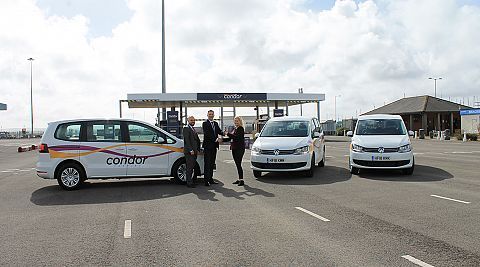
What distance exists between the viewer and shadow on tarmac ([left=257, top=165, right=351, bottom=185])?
11.8m

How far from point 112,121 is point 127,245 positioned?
577 cm

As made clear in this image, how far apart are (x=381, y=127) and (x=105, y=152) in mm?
8452

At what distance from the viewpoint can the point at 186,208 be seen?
836 centimetres

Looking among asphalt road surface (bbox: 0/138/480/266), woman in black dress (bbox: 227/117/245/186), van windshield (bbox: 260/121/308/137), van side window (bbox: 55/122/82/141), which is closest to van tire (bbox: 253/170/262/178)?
asphalt road surface (bbox: 0/138/480/266)

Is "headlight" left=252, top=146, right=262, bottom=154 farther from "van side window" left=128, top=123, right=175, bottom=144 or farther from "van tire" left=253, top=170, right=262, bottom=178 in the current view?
"van side window" left=128, top=123, right=175, bottom=144

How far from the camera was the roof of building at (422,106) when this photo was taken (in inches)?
2130

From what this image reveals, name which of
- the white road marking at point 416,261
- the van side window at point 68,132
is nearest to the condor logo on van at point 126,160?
the van side window at point 68,132

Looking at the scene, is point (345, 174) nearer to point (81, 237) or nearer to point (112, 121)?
point (112, 121)

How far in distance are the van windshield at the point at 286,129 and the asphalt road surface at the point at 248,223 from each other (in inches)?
78.5

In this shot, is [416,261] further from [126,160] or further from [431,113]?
[431,113]

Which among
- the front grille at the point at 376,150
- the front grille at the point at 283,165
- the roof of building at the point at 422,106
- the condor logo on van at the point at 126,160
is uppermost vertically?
the roof of building at the point at 422,106

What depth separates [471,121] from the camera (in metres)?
44.8

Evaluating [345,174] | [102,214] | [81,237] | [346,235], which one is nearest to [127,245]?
[81,237]

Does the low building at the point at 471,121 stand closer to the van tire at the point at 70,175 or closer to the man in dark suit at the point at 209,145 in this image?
the man in dark suit at the point at 209,145
